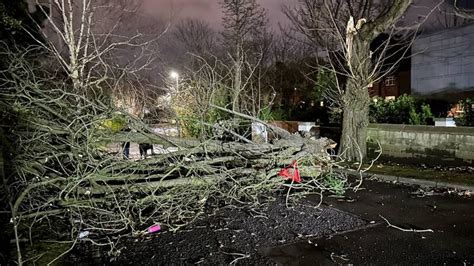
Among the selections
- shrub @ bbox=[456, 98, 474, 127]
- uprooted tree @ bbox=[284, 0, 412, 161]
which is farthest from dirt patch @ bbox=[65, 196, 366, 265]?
shrub @ bbox=[456, 98, 474, 127]

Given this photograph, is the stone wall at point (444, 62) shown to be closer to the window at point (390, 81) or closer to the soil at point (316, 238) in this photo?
the window at point (390, 81)

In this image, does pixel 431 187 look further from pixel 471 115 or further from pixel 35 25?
pixel 35 25

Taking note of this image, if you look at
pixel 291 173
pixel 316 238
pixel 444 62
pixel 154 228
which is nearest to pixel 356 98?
pixel 291 173

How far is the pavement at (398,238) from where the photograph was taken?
364 centimetres

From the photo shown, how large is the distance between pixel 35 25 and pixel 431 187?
1250cm

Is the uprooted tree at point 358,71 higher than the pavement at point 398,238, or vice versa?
the uprooted tree at point 358,71

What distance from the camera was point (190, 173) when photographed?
5.70m

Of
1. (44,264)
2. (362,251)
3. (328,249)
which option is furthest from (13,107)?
(362,251)

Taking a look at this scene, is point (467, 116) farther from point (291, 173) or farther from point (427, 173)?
point (291, 173)

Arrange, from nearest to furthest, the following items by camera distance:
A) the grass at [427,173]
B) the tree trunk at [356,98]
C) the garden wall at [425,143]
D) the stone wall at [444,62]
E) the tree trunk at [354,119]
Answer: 1. the grass at [427,173]
2. the garden wall at [425,143]
3. the tree trunk at [356,98]
4. the tree trunk at [354,119]
5. the stone wall at [444,62]

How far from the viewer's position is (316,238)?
427 centimetres

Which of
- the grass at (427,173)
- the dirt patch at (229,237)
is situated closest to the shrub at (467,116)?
the grass at (427,173)

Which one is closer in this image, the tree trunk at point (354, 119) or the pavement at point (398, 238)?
the pavement at point (398, 238)

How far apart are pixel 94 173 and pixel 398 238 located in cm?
425
